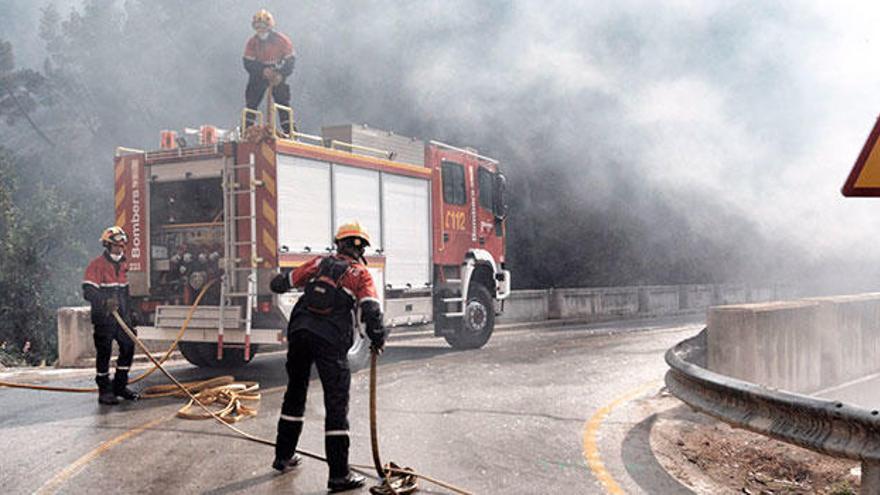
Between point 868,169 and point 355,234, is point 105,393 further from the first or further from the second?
point 868,169

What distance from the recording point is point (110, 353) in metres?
7.72

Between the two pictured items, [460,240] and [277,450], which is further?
[460,240]

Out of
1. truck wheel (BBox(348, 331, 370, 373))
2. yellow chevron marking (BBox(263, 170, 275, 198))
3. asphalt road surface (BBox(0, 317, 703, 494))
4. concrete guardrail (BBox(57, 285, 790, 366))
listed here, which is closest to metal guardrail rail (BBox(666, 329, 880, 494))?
asphalt road surface (BBox(0, 317, 703, 494))

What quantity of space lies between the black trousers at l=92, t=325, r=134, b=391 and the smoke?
1505 cm

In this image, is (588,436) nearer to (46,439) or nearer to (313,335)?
(313,335)

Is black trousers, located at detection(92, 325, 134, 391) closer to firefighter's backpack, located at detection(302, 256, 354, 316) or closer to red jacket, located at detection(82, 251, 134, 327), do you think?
red jacket, located at detection(82, 251, 134, 327)

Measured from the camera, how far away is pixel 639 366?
33.9 ft

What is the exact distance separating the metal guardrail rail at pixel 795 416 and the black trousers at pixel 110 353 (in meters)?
5.28

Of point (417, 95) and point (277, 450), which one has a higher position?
point (417, 95)

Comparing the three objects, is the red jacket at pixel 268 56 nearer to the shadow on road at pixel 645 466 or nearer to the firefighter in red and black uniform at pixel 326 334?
the firefighter in red and black uniform at pixel 326 334

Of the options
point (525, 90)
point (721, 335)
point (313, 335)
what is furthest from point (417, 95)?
point (313, 335)

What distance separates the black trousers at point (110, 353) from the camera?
7.67m

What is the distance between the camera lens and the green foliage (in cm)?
2505

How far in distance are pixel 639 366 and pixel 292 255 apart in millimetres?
4674
